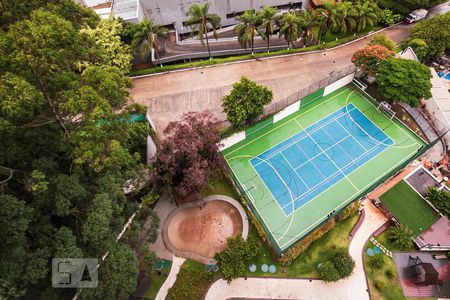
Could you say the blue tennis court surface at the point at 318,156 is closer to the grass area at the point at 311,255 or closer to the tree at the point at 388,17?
the grass area at the point at 311,255

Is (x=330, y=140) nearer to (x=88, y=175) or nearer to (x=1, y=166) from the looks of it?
(x=88, y=175)

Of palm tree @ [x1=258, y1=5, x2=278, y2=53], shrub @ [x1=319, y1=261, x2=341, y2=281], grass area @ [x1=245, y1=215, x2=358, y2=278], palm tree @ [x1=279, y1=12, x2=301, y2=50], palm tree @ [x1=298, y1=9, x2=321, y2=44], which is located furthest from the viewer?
palm tree @ [x1=298, y1=9, x2=321, y2=44]

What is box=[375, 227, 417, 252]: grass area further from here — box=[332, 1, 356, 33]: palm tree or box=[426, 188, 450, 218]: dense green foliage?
box=[332, 1, 356, 33]: palm tree

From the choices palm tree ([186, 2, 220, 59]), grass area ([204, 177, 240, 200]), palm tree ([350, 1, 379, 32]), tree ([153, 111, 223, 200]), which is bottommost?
grass area ([204, 177, 240, 200])

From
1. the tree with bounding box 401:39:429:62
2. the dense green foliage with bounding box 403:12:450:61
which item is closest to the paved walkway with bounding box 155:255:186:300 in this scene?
the tree with bounding box 401:39:429:62

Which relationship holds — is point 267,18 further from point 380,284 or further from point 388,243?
point 380,284

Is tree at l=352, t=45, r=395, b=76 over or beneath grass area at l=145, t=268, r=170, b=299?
over

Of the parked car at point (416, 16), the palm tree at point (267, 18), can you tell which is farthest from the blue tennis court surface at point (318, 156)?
the parked car at point (416, 16)
